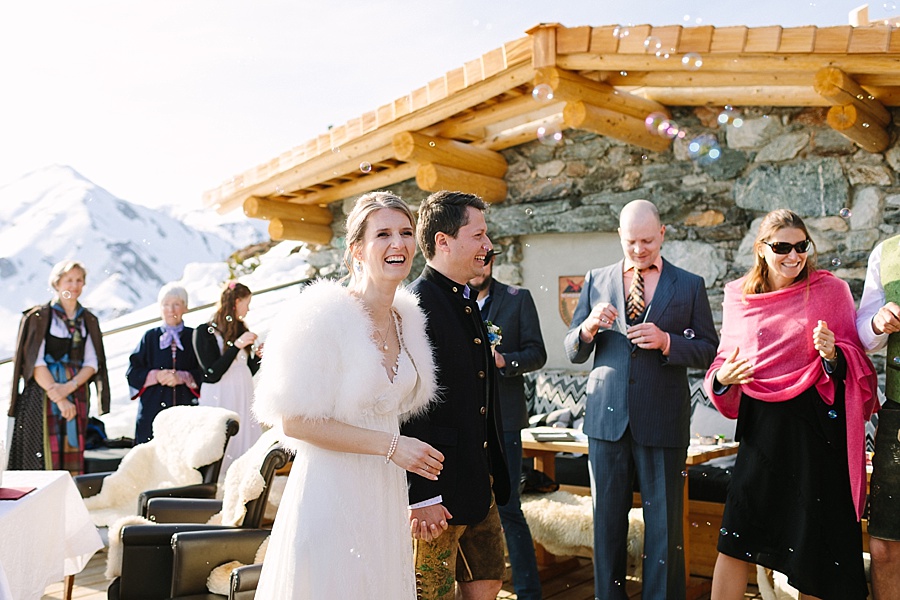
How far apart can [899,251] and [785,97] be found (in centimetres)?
306

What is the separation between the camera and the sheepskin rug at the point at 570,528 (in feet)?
14.4

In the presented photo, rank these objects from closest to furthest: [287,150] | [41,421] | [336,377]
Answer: [336,377] → [41,421] → [287,150]

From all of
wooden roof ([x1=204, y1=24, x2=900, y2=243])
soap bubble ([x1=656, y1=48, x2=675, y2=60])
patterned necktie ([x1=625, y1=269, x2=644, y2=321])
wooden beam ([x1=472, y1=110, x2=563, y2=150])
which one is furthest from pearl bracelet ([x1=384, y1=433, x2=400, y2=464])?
wooden beam ([x1=472, y1=110, x2=563, y2=150])

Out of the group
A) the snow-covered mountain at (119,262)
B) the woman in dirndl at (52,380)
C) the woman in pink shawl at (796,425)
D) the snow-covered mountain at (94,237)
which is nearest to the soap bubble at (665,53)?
the woman in pink shawl at (796,425)

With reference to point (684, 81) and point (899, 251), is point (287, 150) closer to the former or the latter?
point (684, 81)

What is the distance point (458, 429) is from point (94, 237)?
9.29 metres

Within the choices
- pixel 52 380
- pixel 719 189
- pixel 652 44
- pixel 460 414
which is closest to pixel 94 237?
pixel 52 380

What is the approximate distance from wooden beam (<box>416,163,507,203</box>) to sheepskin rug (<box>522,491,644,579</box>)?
3057mm

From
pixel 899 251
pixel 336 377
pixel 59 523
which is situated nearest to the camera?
pixel 336 377

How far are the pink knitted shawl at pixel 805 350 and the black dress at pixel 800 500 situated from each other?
6 centimetres

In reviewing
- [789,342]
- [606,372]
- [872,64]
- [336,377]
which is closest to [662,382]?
[606,372]

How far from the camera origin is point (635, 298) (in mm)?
3646

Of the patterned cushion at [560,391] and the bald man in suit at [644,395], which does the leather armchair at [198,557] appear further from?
the patterned cushion at [560,391]

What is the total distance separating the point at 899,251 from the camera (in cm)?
309
